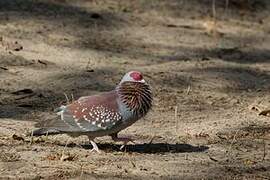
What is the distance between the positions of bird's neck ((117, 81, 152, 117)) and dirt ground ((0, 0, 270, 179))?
32 cm

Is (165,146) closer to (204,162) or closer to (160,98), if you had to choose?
(204,162)

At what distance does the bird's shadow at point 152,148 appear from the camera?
5.27 m

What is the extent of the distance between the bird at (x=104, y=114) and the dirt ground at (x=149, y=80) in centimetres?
15

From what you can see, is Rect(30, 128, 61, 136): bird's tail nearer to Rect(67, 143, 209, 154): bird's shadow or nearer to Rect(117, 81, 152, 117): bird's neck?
Rect(67, 143, 209, 154): bird's shadow

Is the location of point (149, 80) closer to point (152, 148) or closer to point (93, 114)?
point (152, 148)

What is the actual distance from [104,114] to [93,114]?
0.29 feet

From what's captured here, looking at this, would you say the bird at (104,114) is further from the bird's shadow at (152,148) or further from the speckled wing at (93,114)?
the bird's shadow at (152,148)

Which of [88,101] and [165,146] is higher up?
[88,101]

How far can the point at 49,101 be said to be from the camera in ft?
21.9

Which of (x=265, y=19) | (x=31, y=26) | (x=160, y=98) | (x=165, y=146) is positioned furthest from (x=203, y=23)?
(x=165, y=146)

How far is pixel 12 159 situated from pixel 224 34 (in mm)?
5910

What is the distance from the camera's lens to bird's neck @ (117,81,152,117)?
16.5 feet

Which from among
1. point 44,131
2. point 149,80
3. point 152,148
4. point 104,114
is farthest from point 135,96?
point 149,80

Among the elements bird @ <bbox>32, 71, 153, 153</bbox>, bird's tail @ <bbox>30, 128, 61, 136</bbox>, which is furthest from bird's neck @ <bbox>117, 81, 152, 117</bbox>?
bird's tail @ <bbox>30, 128, 61, 136</bbox>
